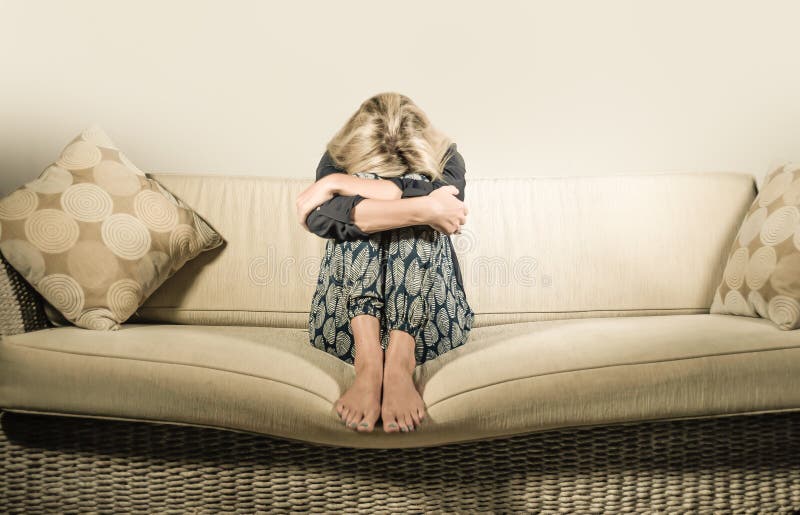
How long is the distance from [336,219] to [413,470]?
0.58 m

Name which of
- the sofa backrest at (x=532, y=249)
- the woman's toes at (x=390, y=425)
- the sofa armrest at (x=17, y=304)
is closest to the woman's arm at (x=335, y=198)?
the sofa backrest at (x=532, y=249)

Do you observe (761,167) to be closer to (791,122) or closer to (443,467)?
(791,122)

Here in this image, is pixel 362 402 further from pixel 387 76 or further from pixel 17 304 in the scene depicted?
pixel 387 76

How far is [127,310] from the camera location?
5.49 ft

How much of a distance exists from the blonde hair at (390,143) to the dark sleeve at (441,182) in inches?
0.7

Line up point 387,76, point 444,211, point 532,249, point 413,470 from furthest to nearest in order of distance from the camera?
1. point 387,76
2. point 532,249
3. point 444,211
4. point 413,470

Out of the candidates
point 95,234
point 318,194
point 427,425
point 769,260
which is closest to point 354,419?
point 427,425

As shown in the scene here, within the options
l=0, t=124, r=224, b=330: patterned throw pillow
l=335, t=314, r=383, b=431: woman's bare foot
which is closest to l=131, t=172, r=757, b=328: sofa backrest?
l=0, t=124, r=224, b=330: patterned throw pillow

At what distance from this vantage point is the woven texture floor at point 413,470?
4.50ft

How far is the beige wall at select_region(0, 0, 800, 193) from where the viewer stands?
7.47ft

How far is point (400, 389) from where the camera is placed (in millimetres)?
1279

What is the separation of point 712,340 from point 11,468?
154cm

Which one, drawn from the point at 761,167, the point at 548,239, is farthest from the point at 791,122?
the point at 548,239

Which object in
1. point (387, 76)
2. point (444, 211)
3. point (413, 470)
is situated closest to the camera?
point (413, 470)
